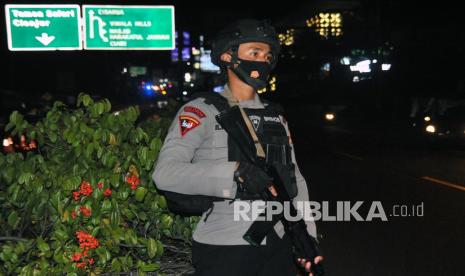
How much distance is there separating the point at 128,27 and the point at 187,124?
43.1 ft

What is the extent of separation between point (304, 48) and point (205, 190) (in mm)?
54055

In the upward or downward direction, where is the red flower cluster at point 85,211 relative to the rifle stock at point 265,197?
downward

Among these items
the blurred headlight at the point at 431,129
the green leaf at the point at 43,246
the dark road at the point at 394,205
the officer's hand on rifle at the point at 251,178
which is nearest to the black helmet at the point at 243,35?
the officer's hand on rifle at the point at 251,178

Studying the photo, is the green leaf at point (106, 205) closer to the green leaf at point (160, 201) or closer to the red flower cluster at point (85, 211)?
the red flower cluster at point (85, 211)

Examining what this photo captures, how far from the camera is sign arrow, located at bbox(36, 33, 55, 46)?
45.2ft

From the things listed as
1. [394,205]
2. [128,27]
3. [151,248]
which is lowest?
[394,205]

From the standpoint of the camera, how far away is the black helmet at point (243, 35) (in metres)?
2.61

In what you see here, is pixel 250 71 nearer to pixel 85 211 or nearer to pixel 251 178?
pixel 251 178

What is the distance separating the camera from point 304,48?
55.4 m

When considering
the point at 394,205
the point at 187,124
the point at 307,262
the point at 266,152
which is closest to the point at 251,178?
A: the point at 266,152

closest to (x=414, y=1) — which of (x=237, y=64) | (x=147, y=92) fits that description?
(x=147, y=92)

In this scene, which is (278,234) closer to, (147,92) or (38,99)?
(38,99)

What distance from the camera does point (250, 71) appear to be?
263 centimetres

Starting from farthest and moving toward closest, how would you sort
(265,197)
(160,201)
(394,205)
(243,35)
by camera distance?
(394,205) → (160,201) → (243,35) → (265,197)
